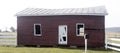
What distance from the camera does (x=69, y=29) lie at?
101ft

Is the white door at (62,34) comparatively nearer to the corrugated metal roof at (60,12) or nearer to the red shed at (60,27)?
the red shed at (60,27)

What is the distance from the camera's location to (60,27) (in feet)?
103

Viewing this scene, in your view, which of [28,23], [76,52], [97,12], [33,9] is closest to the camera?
[76,52]

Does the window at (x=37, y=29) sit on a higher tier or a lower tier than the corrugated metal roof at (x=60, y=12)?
lower

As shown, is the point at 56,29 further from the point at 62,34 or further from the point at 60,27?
the point at 62,34

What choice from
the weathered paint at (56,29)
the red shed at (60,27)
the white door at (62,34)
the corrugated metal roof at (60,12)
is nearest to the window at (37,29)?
the red shed at (60,27)

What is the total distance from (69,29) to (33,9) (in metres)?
5.85

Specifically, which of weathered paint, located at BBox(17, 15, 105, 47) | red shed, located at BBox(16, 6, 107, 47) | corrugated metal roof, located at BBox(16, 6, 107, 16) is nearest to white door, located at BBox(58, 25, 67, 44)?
red shed, located at BBox(16, 6, 107, 47)

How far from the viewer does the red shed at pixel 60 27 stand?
30.2m

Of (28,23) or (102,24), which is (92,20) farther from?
(28,23)

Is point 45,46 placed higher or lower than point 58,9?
lower

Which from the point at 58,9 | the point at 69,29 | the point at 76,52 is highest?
the point at 58,9

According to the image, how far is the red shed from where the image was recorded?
30219mm

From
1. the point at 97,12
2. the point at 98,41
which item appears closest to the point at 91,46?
the point at 98,41
